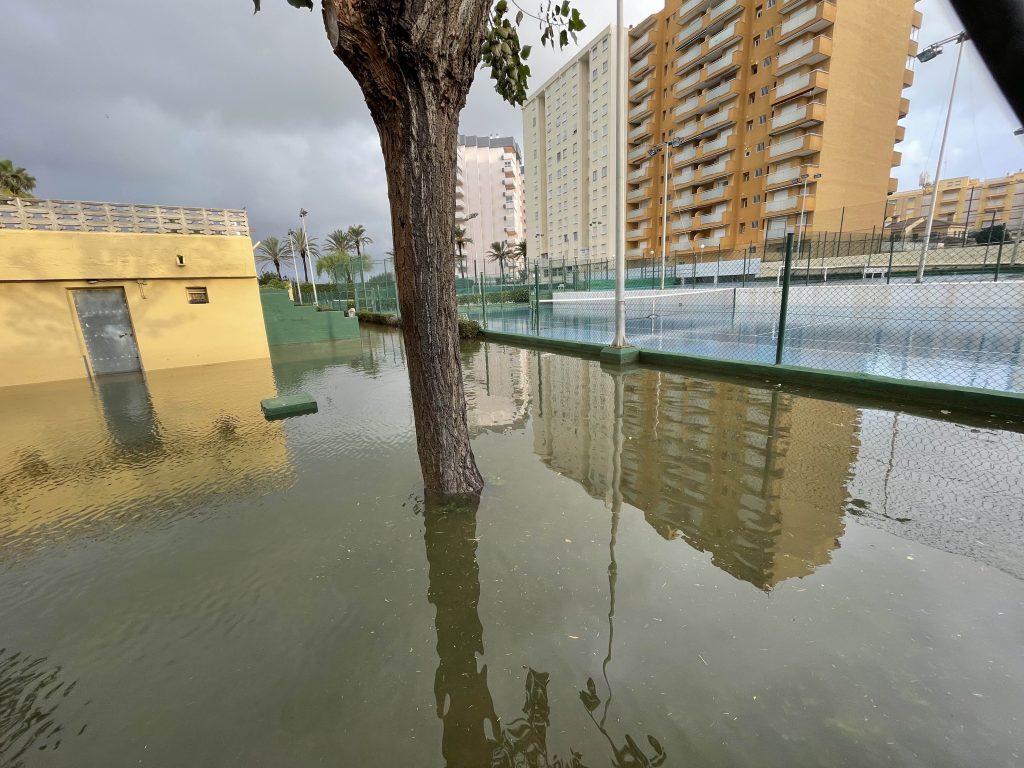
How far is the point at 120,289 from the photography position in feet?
36.4

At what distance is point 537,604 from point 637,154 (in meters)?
46.6

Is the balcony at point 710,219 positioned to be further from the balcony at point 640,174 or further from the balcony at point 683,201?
the balcony at point 640,174

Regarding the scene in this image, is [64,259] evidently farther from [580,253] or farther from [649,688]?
[580,253]

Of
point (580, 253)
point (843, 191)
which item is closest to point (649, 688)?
point (843, 191)

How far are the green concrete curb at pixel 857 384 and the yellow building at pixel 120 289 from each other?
427 inches

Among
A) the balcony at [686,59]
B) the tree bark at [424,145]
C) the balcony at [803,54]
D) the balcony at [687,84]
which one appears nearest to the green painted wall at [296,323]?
the tree bark at [424,145]

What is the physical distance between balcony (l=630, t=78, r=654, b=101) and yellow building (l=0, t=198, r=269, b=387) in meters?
40.1

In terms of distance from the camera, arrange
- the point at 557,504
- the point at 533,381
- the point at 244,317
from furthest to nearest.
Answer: the point at 244,317, the point at 533,381, the point at 557,504

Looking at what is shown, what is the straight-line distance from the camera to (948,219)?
1702cm

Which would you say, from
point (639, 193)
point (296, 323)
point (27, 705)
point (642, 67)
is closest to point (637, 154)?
point (639, 193)

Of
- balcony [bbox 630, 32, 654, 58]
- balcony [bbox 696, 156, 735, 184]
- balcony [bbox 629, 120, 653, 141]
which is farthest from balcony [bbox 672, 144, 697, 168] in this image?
balcony [bbox 630, 32, 654, 58]

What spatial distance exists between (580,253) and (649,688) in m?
47.7

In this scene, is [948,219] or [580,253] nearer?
[948,219]

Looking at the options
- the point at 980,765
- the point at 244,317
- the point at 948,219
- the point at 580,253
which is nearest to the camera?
the point at 980,765
